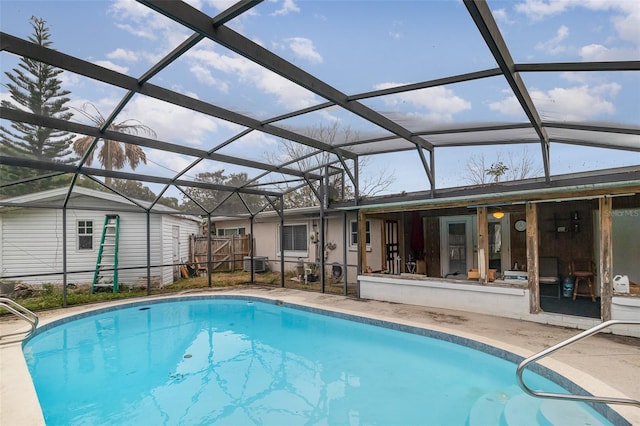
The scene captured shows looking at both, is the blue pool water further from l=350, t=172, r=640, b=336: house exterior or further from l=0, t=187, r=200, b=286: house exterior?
l=0, t=187, r=200, b=286: house exterior

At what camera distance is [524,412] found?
3566 mm

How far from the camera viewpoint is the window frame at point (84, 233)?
34.1ft

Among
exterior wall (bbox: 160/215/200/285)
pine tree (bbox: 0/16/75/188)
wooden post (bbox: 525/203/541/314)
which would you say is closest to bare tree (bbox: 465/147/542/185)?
wooden post (bbox: 525/203/541/314)

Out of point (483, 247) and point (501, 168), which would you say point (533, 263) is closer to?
point (483, 247)

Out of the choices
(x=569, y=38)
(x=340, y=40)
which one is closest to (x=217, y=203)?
(x=340, y=40)

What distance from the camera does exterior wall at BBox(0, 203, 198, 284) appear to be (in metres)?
9.67

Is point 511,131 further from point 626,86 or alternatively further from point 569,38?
point 569,38

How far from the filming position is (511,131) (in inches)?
229

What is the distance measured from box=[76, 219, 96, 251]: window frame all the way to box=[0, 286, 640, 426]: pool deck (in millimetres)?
3443

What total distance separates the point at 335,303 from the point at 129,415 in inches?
189

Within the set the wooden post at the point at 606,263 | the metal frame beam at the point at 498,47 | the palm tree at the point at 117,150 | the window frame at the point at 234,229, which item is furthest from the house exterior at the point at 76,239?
the wooden post at the point at 606,263

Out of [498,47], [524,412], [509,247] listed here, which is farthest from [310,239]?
[498,47]

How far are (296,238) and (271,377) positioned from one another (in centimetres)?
856

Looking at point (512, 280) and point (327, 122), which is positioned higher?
point (327, 122)
